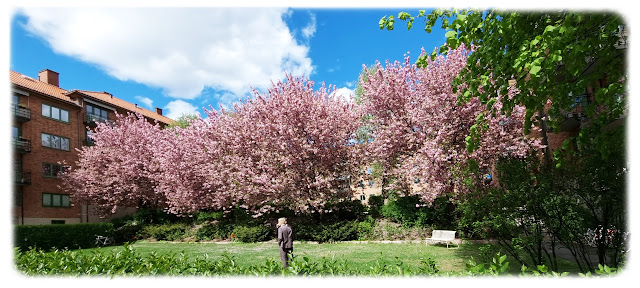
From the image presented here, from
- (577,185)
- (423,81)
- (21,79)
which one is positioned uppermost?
(21,79)

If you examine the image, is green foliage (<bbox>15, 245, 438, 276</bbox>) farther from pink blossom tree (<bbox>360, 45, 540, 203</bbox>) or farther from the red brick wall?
the red brick wall

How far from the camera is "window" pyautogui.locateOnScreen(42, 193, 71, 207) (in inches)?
1295

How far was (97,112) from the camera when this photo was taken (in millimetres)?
40125

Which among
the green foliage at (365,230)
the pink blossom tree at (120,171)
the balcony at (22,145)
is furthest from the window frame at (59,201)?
the green foliage at (365,230)

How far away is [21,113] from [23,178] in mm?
5182

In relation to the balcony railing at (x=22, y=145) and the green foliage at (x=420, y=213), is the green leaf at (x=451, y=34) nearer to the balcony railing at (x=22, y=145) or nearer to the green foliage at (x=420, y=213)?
the green foliage at (x=420, y=213)

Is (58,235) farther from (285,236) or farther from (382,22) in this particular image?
(382,22)

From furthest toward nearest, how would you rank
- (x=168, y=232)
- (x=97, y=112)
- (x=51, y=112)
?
1. (x=97, y=112)
2. (x=51, y=112)
3. (x=168, y=232)

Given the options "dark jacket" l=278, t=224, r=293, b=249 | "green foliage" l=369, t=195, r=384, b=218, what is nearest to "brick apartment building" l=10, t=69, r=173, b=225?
"green foliage" l=369, t=195, r=384, b=218

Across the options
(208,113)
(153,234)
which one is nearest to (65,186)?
(153,234)

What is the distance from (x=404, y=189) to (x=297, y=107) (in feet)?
23.4

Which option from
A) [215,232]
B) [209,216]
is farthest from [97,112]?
[215,232]

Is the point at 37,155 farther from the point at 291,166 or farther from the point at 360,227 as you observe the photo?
the point at 360,227

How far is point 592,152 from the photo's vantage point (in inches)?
277
